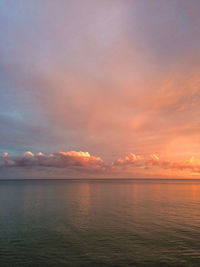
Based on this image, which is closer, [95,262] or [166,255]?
[95,262]

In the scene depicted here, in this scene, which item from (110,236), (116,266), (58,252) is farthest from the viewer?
(110,236)

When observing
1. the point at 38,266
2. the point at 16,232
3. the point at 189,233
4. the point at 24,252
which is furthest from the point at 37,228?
the point at 189,233

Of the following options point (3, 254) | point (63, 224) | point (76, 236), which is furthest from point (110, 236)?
point (3, 254)

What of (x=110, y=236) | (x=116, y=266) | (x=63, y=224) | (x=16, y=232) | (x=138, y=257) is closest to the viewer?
(x=116, y=266)

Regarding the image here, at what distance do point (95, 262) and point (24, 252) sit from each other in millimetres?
10065

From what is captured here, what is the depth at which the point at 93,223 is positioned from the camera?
42688mm

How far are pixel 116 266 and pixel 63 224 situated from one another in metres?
22.0

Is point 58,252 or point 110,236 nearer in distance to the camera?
point 58,252

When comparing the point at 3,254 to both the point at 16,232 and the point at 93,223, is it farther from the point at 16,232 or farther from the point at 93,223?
the point at 93,223

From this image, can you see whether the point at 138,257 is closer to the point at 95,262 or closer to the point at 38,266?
the point at 95,262

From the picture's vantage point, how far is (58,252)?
26.8 m

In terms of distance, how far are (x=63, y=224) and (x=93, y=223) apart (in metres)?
6.23

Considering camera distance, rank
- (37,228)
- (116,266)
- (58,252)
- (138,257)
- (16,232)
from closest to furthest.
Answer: (116,266) → (138,257) → (58,252) → (16,232) → (37,228)

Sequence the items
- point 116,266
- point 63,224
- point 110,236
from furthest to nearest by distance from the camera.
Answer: point 63,224 → point 110,236 → point 116,266
